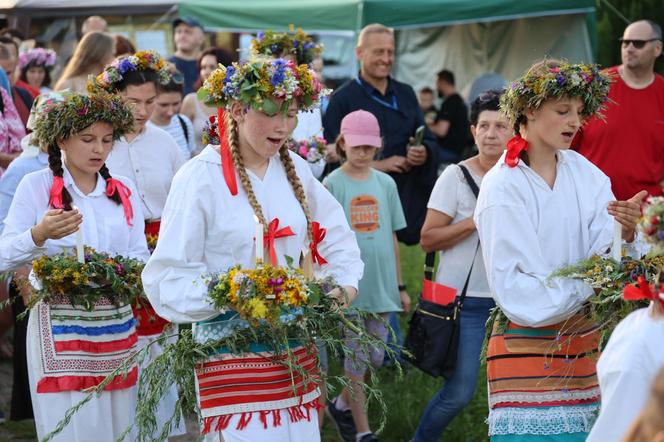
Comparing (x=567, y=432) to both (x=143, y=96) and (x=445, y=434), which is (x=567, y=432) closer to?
(x=445, y=434)

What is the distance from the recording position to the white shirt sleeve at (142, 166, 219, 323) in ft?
13.9

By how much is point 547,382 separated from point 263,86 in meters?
1.77

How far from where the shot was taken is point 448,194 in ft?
20.0

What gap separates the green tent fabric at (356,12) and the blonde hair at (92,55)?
20.7 ft

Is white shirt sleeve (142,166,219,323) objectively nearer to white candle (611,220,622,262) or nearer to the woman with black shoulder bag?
white candle (611,220,622,262)

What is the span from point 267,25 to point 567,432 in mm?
11092

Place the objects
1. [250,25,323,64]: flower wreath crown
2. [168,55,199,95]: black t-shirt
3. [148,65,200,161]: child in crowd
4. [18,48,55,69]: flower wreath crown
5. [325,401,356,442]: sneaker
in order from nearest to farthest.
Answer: [325,401,356,442]: sneaker, [148,65,200,161]: child in crowd, [250,25,323,64]: flower wreath crown, [168,55,199,95]: black t-shirt, [18,48,55,69]: flower wreath crown

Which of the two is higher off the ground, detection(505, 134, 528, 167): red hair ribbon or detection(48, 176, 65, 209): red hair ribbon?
detection(505, 134, 528, 167): red hair ribbon

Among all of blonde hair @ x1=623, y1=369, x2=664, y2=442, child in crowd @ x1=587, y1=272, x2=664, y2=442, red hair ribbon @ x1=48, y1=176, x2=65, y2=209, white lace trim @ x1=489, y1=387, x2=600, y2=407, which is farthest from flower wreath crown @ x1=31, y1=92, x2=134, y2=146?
blonde hair @ x1=623, y1=369, x2=664, y2=442

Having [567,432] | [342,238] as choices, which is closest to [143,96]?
[342,238]

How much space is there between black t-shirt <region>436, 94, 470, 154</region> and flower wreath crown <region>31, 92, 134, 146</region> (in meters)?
10.5

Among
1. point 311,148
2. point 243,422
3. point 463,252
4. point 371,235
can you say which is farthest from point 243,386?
point 311,148

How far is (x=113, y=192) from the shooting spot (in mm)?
5699

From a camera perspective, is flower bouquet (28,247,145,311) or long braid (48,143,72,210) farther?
long braid (48,143,72,210)
